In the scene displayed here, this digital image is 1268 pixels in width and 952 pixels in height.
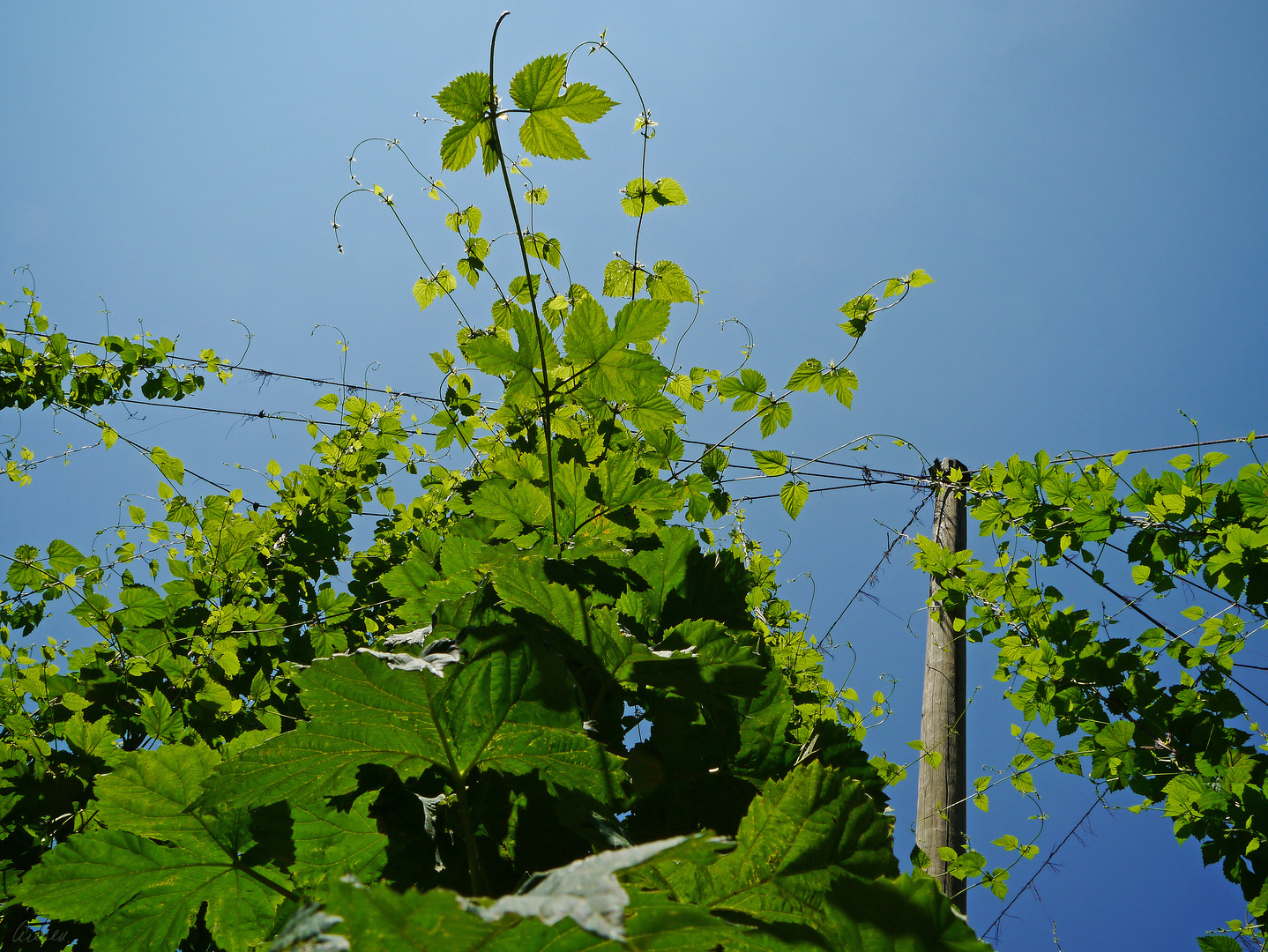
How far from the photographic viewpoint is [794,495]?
4.98 feet

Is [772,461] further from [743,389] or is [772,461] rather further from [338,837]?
[338,837]

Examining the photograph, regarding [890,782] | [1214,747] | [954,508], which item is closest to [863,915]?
[890,782]

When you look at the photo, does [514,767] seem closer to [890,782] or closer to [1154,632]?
[890,782]

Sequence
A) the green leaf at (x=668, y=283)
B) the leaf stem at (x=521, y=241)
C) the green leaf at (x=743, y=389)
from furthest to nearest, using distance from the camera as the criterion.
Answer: the green leaf at (x=743, y=389)
the green leaf at (x=668, y=283)
the leaf stem at (x=521, y=241)

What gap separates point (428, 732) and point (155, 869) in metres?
0.30

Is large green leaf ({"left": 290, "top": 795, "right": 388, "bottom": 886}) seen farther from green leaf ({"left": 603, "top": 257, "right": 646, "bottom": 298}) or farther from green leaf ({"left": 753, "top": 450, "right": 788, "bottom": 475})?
green leaf ({"left": 753, "top": 450, "right": 788, "bottom": 475})

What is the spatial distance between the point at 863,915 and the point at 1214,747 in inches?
84.8

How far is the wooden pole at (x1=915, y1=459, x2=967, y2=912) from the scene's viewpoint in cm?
251

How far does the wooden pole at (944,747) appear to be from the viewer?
2512mm

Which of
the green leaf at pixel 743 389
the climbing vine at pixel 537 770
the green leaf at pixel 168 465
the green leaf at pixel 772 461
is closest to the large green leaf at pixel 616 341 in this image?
the climbing vine at pixel 537 770

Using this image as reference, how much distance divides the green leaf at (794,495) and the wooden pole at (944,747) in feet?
4.74

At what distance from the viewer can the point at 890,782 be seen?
74.7 inches

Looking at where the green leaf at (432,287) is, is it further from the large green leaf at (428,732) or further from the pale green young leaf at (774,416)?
the large green leaf at (428,732)

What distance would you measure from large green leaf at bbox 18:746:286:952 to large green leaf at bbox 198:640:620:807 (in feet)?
0.38
